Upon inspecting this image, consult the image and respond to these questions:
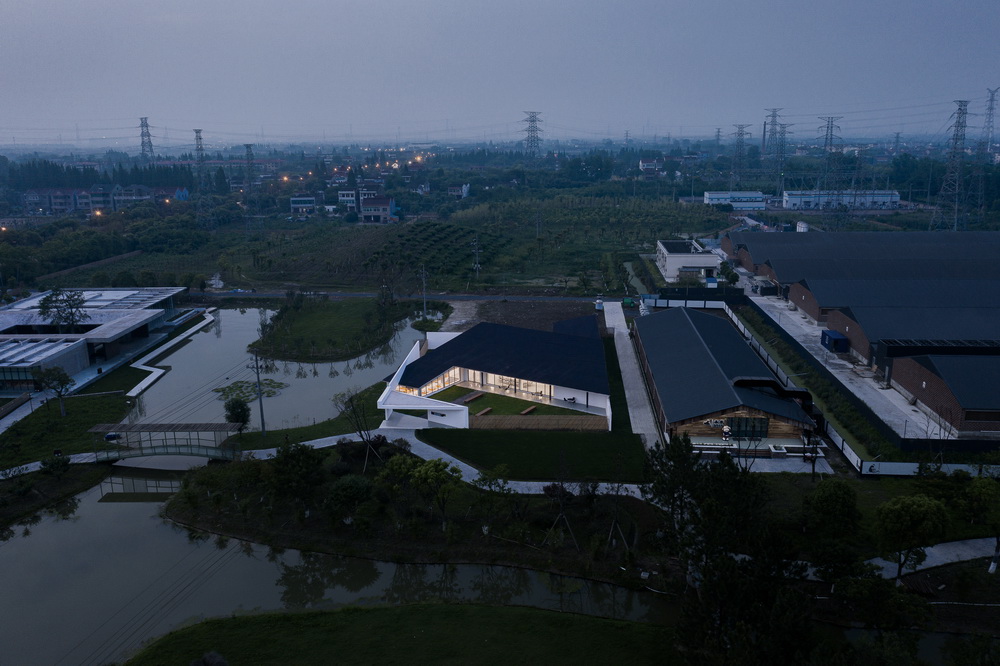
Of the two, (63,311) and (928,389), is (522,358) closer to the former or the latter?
(928,389)

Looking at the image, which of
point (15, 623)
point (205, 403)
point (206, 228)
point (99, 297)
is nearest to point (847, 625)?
point (15, 623)

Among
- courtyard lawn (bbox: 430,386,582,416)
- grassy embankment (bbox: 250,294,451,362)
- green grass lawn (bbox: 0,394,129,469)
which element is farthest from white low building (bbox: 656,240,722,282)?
green grass lawn (bbox: 0,394,129,469)

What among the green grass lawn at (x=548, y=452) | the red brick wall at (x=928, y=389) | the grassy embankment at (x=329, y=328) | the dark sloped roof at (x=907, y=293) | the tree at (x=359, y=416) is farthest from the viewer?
the grassy embankment at (x=329, y=328)

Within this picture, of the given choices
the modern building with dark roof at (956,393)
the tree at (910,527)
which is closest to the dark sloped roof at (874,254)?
the modern building with dark roof at (956,393)

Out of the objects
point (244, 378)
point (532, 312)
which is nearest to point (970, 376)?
point (532, 312)

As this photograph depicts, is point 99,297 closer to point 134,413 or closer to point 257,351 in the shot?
point 257,351

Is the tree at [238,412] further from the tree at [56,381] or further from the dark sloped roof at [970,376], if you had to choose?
the dark sloped roof at [970,376]

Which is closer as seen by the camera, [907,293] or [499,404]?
[499,404]
